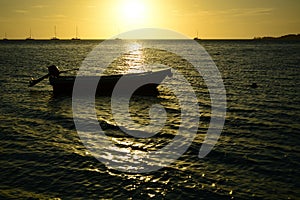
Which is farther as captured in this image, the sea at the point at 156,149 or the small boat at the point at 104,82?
the small boat at the point at 104,82

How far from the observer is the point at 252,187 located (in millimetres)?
11422

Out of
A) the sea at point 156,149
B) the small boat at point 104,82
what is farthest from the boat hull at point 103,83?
the sea at point 156,149

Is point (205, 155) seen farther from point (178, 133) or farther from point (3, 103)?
point (3, 103)

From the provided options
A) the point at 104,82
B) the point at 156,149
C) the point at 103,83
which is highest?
the point at 104,82

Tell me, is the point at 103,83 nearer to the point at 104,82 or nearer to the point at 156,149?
the point at 104,82

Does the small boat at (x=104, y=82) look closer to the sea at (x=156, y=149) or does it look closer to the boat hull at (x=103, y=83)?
the boat hull at (x=103, y=83)

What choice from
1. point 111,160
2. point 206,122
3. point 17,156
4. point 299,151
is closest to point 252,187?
point 299,151

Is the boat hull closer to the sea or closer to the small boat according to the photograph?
the small boat

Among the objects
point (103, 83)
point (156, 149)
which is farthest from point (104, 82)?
point (156, 149)

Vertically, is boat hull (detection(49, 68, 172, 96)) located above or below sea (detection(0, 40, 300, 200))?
above

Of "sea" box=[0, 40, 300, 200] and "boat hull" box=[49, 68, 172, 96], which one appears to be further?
"boat hull" box=[49, 68, 172, 96]

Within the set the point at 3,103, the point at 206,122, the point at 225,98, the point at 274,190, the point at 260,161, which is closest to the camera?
the point at 274,190

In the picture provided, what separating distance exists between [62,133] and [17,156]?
403 centimetres

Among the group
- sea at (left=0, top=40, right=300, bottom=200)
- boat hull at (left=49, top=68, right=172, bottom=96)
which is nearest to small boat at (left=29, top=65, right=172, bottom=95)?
boat hull at (left=49, top=68, right=172, bottom=96)
